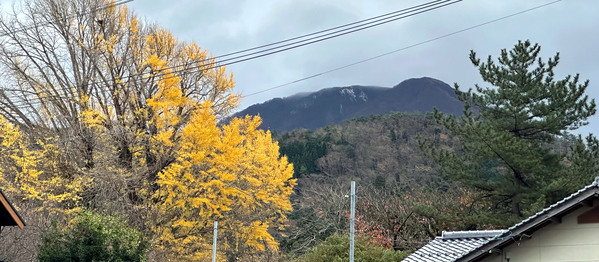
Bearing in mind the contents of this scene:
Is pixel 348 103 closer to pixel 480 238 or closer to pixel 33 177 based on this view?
pixel 33 177

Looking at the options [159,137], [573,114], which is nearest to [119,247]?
[159,137]

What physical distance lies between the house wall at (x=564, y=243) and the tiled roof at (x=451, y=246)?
2118mm

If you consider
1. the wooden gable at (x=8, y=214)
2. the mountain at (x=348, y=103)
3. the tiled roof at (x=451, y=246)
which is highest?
the mountain at (x=348, y=103)

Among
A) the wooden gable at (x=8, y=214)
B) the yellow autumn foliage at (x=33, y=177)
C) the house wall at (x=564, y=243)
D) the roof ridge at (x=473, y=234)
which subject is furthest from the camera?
the yellow autumn foliage at (x=33, y=177)

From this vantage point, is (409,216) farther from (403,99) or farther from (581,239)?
(403,99)

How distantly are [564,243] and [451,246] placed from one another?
140 inches

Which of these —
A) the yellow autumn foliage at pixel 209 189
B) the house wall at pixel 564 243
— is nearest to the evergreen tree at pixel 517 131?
the yellow autumn foliage at pixel 209 189

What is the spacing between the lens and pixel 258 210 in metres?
34.9

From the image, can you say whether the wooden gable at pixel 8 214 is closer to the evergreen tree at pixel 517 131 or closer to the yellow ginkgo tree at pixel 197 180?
the yellow ginkgo tree at pixel 197 180

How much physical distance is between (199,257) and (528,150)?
14.9 metres

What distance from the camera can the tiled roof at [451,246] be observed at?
15188mm

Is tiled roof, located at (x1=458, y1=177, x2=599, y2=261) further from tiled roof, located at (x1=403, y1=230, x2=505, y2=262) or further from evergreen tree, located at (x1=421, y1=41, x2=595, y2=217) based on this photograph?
evergreen tree, located at (x1=421, y1=41, x2=595, y2=217)

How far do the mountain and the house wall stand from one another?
362 feet

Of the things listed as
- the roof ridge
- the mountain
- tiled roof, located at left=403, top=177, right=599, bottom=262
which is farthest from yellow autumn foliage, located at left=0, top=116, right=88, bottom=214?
the mountain
